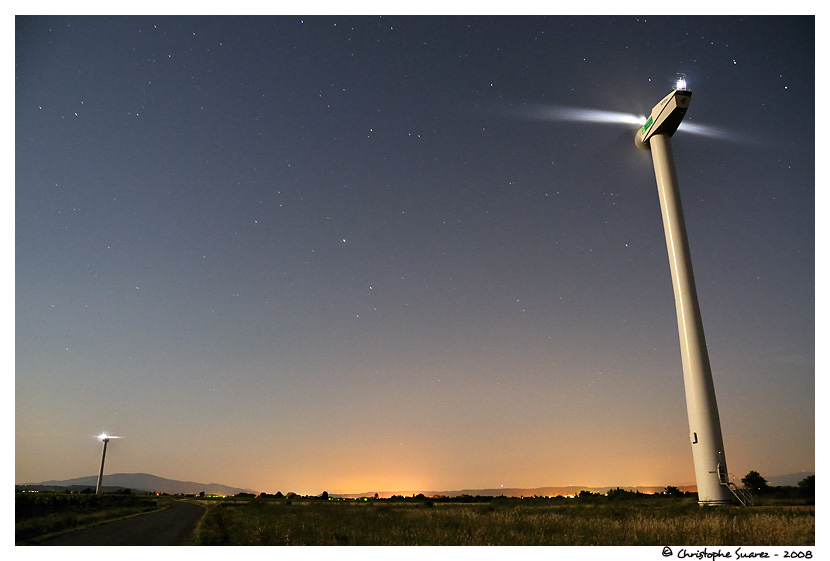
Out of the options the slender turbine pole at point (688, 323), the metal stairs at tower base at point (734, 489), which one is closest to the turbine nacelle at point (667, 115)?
the slender turbine pole at point (688, 323)

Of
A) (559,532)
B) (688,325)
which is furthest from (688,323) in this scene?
(559,532)

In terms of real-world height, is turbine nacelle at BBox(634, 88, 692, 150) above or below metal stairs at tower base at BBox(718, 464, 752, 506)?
above

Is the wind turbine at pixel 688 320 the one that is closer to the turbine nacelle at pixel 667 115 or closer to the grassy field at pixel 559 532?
the turbine nacelle at pixel 667 115

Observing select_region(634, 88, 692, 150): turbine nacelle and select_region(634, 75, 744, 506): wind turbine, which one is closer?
select_region(634, 75, 744, 506): wind turbine

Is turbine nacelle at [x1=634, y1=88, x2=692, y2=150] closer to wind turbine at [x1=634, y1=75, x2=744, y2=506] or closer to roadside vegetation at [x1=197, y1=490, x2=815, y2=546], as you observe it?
wind turbine at [x1=634, y1=75, x2=744, y2=506]

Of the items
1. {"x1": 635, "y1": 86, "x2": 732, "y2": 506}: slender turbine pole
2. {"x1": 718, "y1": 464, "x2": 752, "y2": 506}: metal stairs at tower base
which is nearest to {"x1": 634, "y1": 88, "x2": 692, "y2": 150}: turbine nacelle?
{"x1": 635, "y1": 86, "x2": 732, "y2": 506}: slender turbine pole

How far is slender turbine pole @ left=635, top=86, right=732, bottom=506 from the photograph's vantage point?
106ft

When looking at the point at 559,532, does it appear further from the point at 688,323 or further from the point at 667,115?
the point at 667,115

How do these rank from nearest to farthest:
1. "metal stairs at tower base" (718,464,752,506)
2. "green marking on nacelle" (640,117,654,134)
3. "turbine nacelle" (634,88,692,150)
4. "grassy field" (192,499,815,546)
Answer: "grassy field" (192,499,815,546) < "metal stairs at tower base" (718,464,752,506) < "turbine nacelle" (634,88,692,150) < "green marking on nacelle" (640,117,654,134)
